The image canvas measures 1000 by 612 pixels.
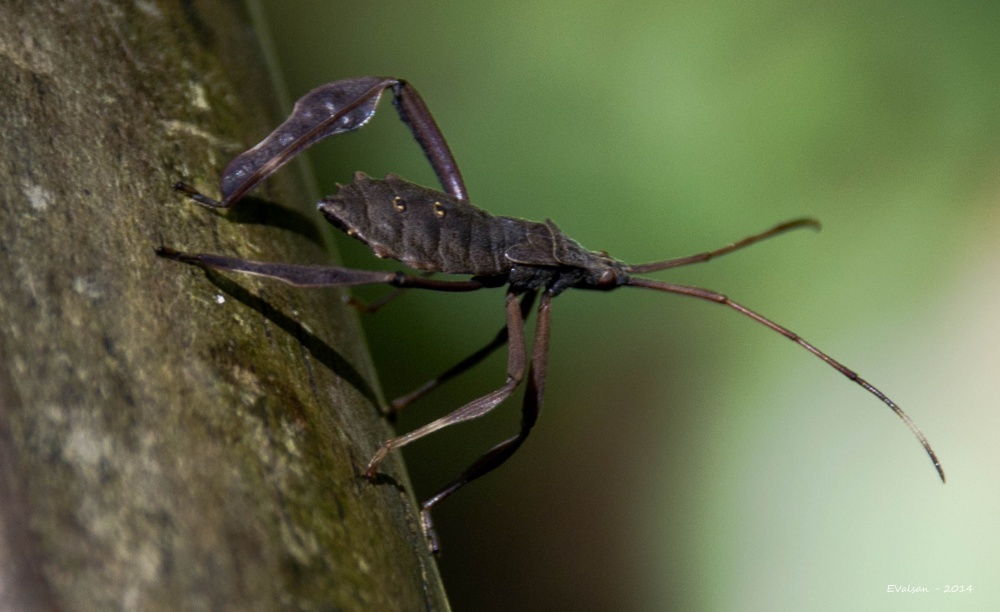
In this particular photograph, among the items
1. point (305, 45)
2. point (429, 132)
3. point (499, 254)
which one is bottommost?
point (499, 254)

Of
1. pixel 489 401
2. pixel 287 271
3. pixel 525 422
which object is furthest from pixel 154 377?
pixel 525 422

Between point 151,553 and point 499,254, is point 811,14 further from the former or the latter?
point 151,553

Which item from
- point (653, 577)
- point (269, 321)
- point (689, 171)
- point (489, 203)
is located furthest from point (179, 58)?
point (653, 577)

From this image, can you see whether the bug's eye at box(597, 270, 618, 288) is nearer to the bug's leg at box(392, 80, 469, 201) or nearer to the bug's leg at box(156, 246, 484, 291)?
the bug's leg at box(392, 80, 469, 201)

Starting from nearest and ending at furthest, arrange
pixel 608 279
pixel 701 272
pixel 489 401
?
pixel 489 401
pixel 608 279
pixel 701 272

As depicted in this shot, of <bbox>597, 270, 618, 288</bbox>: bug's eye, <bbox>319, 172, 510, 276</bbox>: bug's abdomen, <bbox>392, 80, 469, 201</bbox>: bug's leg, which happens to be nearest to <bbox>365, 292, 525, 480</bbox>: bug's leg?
<bbox>319, 172, 510, 276</bbox>: bug's abdomen

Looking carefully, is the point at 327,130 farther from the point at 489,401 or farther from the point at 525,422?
the point at 525,422
